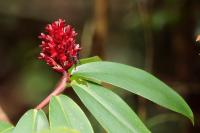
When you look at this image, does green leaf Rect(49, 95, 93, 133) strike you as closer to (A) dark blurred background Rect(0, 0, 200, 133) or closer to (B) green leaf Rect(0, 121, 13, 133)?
(B) green leaf Rect(0, 121, 13, 133)

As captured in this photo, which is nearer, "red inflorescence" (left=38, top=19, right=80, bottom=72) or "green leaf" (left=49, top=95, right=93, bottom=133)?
"green leaf" (left=49, top=95, right=93, bottom=133)

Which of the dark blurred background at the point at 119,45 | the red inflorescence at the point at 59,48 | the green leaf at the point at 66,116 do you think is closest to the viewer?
the green leaf at the point at 66,116

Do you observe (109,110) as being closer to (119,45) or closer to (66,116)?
(66,116)

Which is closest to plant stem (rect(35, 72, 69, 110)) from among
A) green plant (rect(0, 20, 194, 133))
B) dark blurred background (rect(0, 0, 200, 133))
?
green plant (rect(0, 20, 194, 133))

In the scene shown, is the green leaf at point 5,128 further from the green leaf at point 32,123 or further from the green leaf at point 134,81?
the green leaf at point 134,81

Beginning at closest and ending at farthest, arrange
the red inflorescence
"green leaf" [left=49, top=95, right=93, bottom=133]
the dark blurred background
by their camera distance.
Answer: "green leaf" [left=49, top=95, right=93, bottom=133] → the red inflorescence → the dark blurred background

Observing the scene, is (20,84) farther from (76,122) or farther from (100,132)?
(76,122)

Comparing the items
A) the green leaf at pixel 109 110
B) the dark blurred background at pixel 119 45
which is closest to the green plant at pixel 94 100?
the green leaf at pixel 109 110
